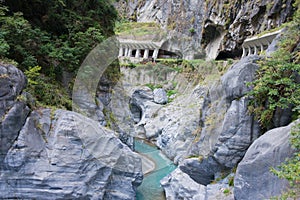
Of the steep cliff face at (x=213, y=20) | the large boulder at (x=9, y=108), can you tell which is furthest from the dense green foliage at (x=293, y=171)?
the steep cliff face at (x=213, y=20)

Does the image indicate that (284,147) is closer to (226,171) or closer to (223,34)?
(226,171)

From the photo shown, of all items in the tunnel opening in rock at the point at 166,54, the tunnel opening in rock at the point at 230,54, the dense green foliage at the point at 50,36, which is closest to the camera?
the dense green foliage at the point at 50,36

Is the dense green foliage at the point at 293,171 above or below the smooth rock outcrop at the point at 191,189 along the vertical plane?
above

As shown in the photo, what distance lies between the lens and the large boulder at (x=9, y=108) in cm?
676

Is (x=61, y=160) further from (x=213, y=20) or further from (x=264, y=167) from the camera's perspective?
(x=213, y=20)

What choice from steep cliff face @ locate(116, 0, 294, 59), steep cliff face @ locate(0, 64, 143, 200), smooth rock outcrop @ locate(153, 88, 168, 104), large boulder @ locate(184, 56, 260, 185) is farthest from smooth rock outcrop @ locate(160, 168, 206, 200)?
smooth rock outcrop @ locate(153, 88, 168, 104)

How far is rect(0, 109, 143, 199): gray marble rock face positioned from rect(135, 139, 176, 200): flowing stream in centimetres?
242

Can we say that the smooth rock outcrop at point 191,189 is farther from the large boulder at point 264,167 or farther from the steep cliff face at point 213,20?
the steep cliff face at point 213,20

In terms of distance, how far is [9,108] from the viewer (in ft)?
22.5

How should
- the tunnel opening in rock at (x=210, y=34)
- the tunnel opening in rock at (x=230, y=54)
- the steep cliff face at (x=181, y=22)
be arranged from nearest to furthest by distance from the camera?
the tunnel opening in rock at (x=230, y=54), the tunnel opening in rock at (x=210, y=34), the steep cliff face at (x=181, y=22)

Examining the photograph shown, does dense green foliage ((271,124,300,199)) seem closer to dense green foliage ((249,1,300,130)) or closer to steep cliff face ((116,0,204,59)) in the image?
dense green foliage ((249,1,300,130))

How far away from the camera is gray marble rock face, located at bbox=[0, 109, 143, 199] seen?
6.95 m

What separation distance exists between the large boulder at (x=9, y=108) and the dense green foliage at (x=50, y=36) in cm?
113

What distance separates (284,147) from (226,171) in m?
2.90
